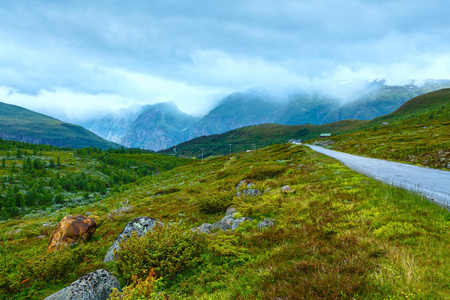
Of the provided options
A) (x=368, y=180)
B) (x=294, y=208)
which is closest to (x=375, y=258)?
(x=294, y=208)

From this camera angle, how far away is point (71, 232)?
45.2 ft

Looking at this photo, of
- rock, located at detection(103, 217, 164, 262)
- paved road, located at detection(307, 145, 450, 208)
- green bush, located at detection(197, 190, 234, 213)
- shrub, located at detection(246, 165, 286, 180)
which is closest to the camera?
paved road, located at detection(307, 145, 450, 208)

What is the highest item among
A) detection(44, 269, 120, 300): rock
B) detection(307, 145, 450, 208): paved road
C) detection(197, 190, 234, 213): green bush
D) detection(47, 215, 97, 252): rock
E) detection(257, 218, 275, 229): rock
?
detection(307, 145, 450, 208): paved road

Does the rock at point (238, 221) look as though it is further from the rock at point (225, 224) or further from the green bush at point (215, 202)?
the green bush at point (215, 202)

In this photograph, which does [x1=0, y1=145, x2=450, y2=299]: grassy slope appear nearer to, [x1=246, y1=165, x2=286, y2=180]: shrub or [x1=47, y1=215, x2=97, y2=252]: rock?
[x1=47, y1=215, x2=97, y2=252]: rock

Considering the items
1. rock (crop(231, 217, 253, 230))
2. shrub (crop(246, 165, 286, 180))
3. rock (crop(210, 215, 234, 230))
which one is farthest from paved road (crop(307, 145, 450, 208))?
rock (crop(210, 215, 234, 230))

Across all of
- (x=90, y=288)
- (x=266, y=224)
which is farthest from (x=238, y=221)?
(x=90, y=288)

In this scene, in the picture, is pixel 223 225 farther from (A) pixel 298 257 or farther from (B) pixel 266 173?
(B) pixel 266 173

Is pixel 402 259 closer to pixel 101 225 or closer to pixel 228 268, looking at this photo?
pixel 228 268

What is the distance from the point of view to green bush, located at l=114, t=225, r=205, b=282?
23.5ft

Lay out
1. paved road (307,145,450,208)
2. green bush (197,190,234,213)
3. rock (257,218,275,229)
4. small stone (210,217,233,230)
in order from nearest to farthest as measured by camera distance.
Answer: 1. rock (257,218,275,229)
2. paved road (307,145,450,208)
3. small stone (210,217,233,230)
4. green bush (197,190,234,213)

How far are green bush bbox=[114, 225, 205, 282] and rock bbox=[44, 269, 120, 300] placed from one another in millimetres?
606

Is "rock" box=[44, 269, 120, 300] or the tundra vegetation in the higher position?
the tundra vegetation

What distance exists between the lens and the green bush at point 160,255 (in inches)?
282
